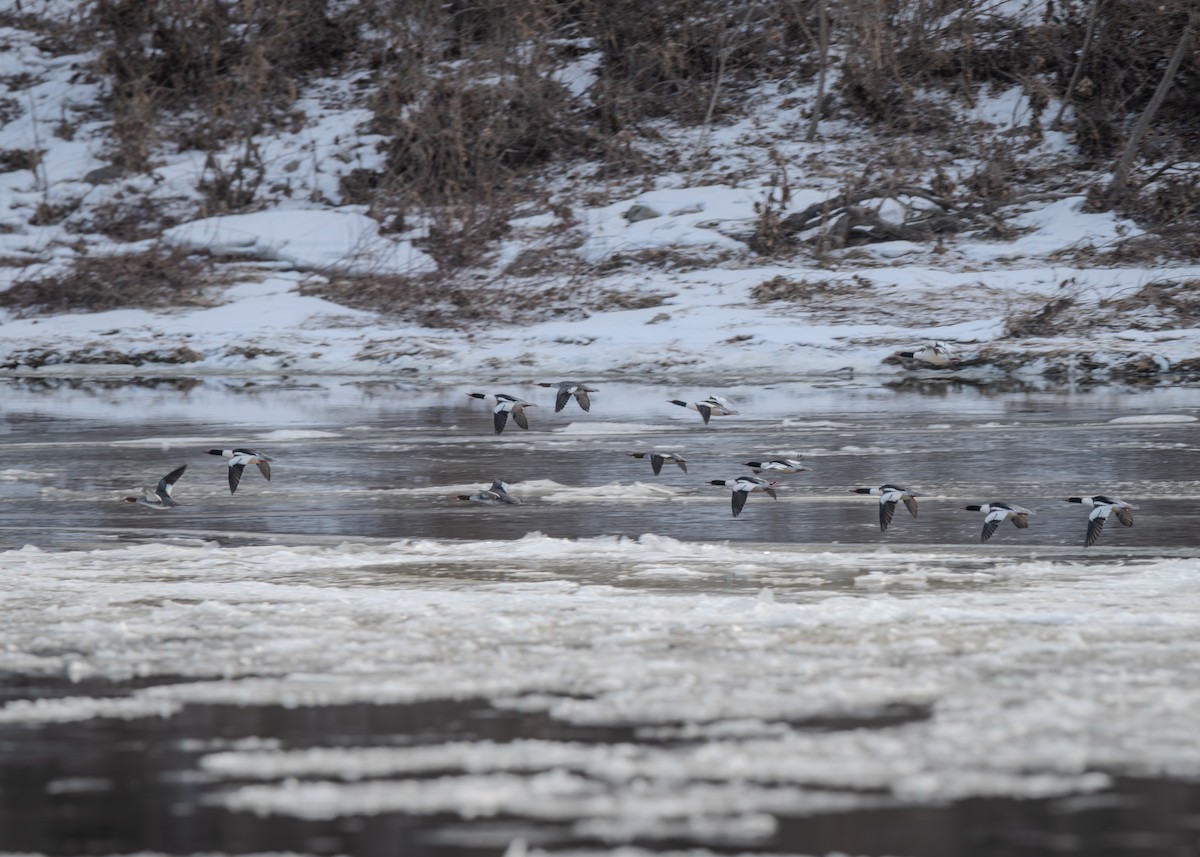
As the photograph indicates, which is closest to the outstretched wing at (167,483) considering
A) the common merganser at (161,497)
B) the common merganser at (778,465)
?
the common merganser at (161,497)

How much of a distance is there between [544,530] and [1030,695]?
11.2 feet

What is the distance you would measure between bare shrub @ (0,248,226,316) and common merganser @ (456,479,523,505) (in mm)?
11794

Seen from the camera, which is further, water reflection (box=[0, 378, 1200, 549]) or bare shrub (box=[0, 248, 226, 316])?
bare shrub (box=[0, 248, 226, 316])

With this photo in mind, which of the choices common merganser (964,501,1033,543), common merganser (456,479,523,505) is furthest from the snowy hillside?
common merganser (964,501,1033,543)

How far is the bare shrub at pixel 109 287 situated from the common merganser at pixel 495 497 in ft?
38.7

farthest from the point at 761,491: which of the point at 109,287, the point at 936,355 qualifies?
the point at 109,287

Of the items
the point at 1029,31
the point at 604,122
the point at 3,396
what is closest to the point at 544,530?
the point at 3,396

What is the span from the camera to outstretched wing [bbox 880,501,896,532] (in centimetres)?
699

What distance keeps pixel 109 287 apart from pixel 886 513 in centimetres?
1418

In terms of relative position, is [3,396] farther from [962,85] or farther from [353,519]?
[962,85]

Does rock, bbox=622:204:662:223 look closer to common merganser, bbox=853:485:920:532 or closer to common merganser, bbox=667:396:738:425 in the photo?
common merganser, bbox=667:396:738:425

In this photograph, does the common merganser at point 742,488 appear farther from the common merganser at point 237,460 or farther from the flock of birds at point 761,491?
the common merganser at point 237,460

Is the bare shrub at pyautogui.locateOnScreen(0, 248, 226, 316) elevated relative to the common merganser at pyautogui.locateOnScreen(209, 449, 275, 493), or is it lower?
elevated

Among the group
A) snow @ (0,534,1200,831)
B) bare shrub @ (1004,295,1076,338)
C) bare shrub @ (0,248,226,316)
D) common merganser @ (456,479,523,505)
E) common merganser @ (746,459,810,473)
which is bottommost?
snow @ (0,534,1200,831)
